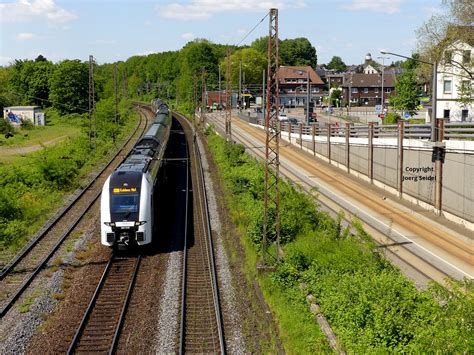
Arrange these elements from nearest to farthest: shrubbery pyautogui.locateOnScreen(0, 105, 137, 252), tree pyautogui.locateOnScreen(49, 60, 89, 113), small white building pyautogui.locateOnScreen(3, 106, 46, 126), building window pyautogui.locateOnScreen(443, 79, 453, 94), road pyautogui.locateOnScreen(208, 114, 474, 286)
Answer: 1. road pyautogui.locateOnScreen(208, 114, 474, 286)
2. shrubbery pyautogui.locateOnScreen(0, 105, 137, 252)
3. building window pyautogui.locateOnScreen(443, 79, 453, 94)
4. small white building pyautogui.locateOnScreen(3, 106, 46, 126)
5. tree pyautogui.locateOnScreen(49, 60, 89, 113)

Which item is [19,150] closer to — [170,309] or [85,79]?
[85,79]

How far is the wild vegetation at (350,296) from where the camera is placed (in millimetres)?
12727

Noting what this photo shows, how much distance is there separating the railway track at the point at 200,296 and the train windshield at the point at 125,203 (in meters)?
2.92

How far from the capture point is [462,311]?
12.4 m

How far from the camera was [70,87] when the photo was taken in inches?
4149

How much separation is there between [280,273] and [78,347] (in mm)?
7414

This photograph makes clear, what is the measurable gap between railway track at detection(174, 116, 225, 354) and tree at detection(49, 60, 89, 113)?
78881 millimetres

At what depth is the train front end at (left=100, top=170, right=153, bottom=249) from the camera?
931 inches

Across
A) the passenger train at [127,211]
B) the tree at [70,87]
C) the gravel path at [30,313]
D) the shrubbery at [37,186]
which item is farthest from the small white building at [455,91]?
the tree at [70,87]

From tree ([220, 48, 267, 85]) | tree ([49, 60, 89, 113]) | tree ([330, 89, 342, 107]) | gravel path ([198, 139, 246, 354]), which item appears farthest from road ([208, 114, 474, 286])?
tree ([220, 48, 267, 85])

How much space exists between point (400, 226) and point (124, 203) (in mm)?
13377

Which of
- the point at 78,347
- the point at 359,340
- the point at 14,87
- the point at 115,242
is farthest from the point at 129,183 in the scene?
the point at 14,87

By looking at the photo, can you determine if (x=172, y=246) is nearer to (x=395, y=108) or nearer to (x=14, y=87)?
(x=395, y=108)

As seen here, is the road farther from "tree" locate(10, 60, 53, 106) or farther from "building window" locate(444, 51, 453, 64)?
"tree" locate(10, 60, 53, 106)
